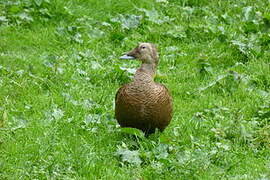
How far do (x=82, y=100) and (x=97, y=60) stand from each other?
4.45 ft

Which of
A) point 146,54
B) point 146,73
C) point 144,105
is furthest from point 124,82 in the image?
point 144,105

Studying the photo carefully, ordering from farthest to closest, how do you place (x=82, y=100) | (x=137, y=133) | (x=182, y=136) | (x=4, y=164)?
1. (x=82, y=100)
2. (x=182, y=136)
3. (x=137, y=133)
4. (x=4, y=164)

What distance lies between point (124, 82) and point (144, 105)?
1.86 m

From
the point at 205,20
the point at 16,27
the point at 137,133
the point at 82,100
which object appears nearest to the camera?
the point at 137,133

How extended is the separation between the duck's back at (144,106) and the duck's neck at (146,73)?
72 millimetres

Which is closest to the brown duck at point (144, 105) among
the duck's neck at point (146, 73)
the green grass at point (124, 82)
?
the duck's neck at point (146, 73)

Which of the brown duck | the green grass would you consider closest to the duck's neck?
the brown duck

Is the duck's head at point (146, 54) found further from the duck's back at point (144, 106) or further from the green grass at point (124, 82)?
the green grass at point (124, 82)

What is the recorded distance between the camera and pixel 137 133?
6.25 meters

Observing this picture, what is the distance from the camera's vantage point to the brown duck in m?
6.32

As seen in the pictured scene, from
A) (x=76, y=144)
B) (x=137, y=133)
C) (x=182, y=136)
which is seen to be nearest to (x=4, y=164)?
(x=76, y=144)

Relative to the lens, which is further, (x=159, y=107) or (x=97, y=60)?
(x=97, y=60)

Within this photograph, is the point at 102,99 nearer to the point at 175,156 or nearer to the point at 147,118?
the point at 147,118

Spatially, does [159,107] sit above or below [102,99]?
above
